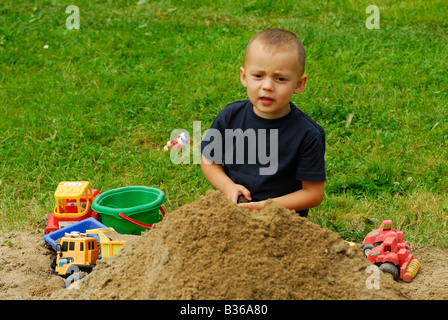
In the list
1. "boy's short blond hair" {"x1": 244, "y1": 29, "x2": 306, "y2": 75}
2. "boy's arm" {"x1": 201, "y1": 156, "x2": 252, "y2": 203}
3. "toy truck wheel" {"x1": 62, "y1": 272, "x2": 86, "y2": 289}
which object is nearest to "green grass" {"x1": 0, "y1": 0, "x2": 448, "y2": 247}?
"boy's arm" {"x1": 201, "y1": 156, "x2": 252, "y2": 203}

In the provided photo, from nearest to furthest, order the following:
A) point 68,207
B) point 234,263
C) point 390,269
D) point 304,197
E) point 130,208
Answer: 1. point 234,263
2. point 390,269
3. point 304,197
4. point 130,208
5. point 68,207

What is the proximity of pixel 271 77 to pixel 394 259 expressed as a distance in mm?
1250

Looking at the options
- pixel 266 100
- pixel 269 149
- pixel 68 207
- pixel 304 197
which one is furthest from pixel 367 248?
pixel 68 207

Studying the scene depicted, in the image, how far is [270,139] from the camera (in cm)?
333

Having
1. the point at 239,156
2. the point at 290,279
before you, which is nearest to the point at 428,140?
the point at 239,156

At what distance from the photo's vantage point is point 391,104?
531cm

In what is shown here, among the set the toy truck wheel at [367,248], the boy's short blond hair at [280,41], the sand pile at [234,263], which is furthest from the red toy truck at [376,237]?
the boy's short blond hair at [280,41]

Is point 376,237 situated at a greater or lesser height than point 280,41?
lesser

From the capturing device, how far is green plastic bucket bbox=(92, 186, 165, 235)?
3.55 meters

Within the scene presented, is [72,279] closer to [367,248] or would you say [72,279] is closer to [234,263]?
[234,263]

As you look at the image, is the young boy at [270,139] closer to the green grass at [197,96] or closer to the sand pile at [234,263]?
the sand pile at [234,263]

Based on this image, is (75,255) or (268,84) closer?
(268,84)
